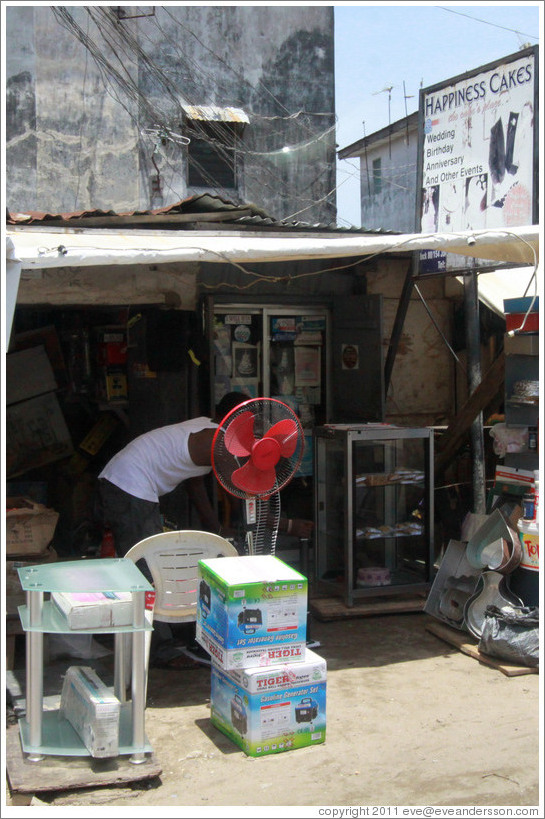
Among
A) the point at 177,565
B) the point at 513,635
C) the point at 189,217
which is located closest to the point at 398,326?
the point at 189,217

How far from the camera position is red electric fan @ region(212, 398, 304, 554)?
4926mm

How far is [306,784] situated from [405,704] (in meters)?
1.18

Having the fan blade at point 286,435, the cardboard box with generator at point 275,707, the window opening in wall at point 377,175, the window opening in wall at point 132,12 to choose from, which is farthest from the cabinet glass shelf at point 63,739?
the window opening in wall at point 377,175

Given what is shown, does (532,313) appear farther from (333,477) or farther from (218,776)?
(218,776)

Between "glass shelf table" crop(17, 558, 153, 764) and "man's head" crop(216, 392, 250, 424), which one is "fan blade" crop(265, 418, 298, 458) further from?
"glass shelf table" crop(17, 558, 153, 764)

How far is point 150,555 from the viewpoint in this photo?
493 centimetres


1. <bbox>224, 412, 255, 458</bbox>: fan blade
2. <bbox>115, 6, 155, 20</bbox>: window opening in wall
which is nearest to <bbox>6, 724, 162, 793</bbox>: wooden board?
<bbox>224, 412, 255, 458</bbox>: fan blade

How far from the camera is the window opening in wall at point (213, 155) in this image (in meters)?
13.6

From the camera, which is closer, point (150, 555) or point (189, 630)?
point (150, 555)

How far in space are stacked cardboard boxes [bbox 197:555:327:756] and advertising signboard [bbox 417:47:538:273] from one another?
3.55 m

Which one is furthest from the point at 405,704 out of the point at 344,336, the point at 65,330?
the point at 65,330

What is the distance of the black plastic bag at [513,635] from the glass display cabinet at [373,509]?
130 cm

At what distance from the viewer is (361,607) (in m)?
6.65

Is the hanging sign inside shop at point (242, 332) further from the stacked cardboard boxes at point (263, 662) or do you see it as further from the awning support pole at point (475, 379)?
the stacked cardboard boxes at point (263, 662)
